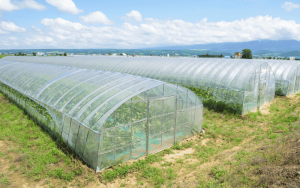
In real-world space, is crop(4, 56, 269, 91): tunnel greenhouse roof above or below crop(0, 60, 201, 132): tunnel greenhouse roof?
above

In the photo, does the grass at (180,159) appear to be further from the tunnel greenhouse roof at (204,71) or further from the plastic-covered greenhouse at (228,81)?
the tunnel greenhouse roof at (204,71)

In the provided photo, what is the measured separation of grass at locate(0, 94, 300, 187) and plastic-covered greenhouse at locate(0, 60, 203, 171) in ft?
2.08

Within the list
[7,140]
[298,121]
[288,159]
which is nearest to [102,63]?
[7,140]

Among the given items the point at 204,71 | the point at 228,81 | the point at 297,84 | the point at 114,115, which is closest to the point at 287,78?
the point at 297,84

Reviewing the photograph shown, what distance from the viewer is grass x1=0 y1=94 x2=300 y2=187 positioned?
28.2ft

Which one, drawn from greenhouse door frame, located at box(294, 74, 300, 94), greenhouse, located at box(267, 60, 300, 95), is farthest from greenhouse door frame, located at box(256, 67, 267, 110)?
greenhouse door frame, located at box(294, 74, 300, 94)

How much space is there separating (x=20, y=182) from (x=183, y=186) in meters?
7.14

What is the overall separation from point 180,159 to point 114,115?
4405 mm

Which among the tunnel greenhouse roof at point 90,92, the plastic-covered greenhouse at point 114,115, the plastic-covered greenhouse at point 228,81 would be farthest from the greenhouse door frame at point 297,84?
the tunnel greenhouse roof at point 90,92

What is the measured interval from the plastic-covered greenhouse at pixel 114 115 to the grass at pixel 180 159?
63 centimetres

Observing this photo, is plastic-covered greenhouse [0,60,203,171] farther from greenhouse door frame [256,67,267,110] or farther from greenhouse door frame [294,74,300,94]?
greenhouse door frame [294,74,300,94]

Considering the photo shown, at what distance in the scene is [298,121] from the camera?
15039 mm

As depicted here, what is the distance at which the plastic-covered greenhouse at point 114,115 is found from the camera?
944cm

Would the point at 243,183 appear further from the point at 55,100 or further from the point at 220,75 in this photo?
the point at 220,75
